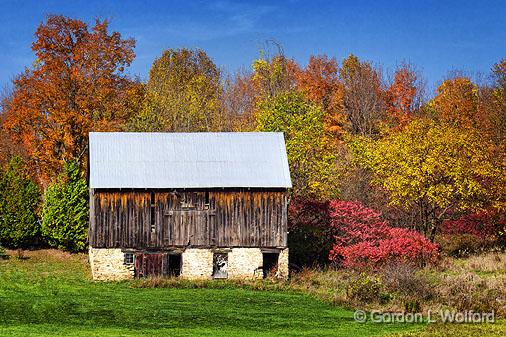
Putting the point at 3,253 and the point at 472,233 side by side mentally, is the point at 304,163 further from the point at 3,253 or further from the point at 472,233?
the point at 3,253

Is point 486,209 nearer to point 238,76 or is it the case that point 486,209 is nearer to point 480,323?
point 480,323

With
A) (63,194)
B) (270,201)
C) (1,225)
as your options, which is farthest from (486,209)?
(1,225)

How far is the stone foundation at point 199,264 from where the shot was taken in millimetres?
43781

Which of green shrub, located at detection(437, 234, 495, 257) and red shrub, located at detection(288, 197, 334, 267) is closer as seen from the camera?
red shrub, located at detection(288, 197, 334, 267)

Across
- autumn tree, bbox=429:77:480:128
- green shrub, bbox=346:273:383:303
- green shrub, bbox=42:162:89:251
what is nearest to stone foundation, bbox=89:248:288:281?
green shrub, bbox=42:162:89:251

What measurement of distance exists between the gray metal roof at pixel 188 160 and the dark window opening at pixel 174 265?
4554 millimetres

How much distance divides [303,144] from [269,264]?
33.9ft

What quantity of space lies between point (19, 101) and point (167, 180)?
18.4 meters

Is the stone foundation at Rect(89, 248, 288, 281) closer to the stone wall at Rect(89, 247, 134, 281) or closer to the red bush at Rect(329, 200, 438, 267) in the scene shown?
the stone wall at Rect(89, 247, 134, 281)

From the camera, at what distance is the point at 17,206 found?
173ft

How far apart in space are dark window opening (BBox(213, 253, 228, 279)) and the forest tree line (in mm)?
6186

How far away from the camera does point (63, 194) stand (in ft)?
172

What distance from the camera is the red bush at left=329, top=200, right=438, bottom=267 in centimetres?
4519

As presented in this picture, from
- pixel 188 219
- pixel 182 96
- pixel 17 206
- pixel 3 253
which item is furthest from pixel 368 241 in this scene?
pixel 182 96
